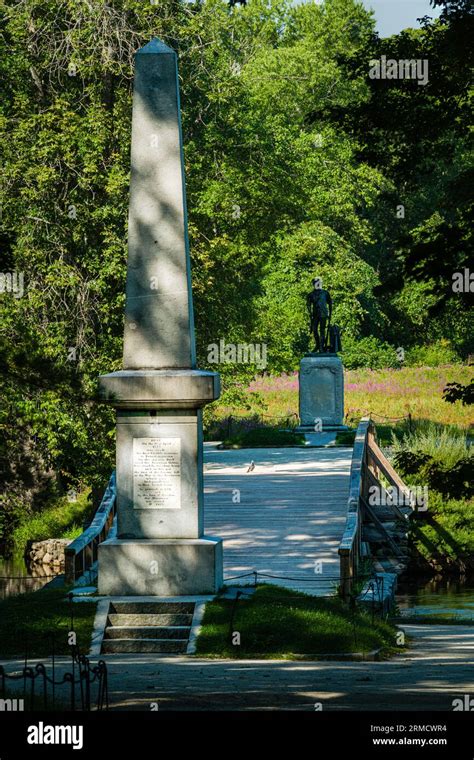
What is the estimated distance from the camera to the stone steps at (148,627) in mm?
14055

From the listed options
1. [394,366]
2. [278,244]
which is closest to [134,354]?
[278,244]

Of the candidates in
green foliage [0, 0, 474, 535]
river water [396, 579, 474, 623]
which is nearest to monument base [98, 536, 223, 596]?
river water [396, 579, 474, 623]

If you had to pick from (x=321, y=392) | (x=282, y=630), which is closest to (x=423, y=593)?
(x=321, y=392)

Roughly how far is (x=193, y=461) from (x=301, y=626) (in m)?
2.15

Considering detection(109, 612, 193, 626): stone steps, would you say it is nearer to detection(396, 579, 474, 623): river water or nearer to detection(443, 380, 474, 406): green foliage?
detection(443, 380, 474, 406): green foliage

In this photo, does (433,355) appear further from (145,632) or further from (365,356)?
(145,632)

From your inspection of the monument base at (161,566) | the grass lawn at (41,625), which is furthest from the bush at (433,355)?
the grass lawn at (41,625)

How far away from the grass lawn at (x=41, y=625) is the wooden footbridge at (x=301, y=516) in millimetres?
2047

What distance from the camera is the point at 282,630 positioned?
14.0 m

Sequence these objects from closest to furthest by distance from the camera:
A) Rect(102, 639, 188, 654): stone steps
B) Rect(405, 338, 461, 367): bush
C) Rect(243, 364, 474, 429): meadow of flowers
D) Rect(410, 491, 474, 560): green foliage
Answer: Rect(102, 639, 188, 654): stone steps < Rect(410, 491, 474, 560): green foliage < Rect(243, 364, 474, 429): meadow of flowers < Rect(405, 338, 461, 367): bush

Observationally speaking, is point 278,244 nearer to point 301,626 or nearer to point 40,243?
point 40,243

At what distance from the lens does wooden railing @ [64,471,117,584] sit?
56.5 ft

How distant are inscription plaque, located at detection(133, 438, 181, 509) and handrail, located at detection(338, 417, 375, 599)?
2932mm

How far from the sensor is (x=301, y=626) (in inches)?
554
